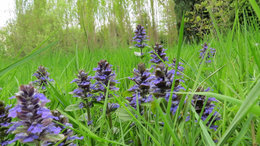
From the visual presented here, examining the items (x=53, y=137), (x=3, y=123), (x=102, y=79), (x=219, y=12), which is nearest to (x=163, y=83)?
(x=102, y=79)

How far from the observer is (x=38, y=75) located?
5.54ft

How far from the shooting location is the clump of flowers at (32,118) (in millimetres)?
617

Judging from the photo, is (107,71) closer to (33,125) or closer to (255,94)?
(33,125)

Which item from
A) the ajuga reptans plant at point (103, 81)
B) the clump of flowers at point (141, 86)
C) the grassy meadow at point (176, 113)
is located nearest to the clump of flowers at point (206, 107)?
the grassy meadow at point (176, 113)

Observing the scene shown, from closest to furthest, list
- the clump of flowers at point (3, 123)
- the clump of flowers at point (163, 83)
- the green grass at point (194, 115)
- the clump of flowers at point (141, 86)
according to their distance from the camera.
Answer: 1. the green grass at point (194, 115)
2. the clump of flowers at point (3, 123)
3. the clump of flowers at point (163, 83)
4. the clump of flowers at point (141, 86)

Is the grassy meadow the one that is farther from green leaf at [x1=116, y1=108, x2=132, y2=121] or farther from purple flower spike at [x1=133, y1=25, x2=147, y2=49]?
purple flower spike at [x1=133, y1=25, x2=147, y2=49]

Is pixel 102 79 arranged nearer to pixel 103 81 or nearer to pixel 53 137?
pixel 103 81

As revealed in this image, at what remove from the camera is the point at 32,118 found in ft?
2.09

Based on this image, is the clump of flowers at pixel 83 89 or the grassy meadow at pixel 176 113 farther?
the clump of flowers at pixel 83 89

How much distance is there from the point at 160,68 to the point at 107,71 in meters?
0.35

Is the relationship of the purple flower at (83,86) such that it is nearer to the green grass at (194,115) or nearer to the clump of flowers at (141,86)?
the green grass at (194,115)

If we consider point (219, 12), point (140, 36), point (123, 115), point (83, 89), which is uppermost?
point (219, 12)

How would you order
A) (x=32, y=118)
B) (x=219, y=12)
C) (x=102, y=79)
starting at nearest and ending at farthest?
(x=32, y=118) < (x=102, y=79) < (x=219, y=12)

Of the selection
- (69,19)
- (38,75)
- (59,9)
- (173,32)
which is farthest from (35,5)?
(38,75)
